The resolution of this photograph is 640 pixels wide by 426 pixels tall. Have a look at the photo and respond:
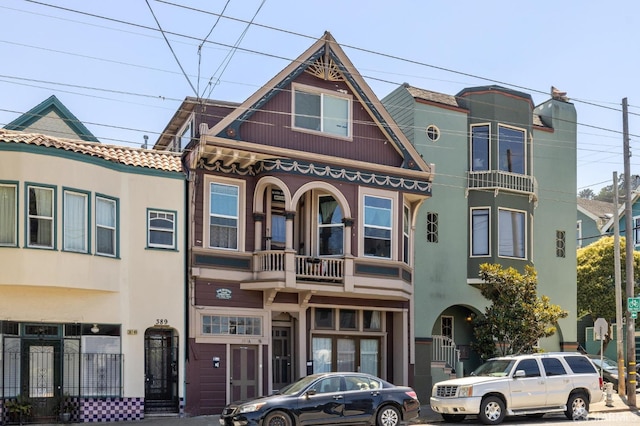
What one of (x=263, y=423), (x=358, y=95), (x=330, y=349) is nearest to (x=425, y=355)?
(x=330, y=349)

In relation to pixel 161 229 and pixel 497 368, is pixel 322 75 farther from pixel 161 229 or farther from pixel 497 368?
pixel 497 368

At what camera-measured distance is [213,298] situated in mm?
22203

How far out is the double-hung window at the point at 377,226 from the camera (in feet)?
79.9

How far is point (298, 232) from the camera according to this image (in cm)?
2453

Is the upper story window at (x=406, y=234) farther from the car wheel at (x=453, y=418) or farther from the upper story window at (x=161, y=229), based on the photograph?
the upper story window at (x=161, y=229)

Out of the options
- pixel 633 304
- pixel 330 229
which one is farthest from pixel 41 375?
pixel 633 304

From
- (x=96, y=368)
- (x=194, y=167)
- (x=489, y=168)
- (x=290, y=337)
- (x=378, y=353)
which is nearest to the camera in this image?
(x=96, y=368)

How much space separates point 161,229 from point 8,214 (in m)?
4.14

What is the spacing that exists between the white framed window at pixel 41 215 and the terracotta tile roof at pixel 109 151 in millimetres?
1146

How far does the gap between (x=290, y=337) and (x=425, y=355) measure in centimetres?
542

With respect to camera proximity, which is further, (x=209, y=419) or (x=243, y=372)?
(x=243, y=372)

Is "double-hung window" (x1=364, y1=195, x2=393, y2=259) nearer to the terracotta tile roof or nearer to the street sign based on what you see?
the terracotta tile roof

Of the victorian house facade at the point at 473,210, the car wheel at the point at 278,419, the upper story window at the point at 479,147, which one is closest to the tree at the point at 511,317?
the victorian house facade at the point at 473,210

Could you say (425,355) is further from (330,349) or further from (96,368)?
(96,368)
